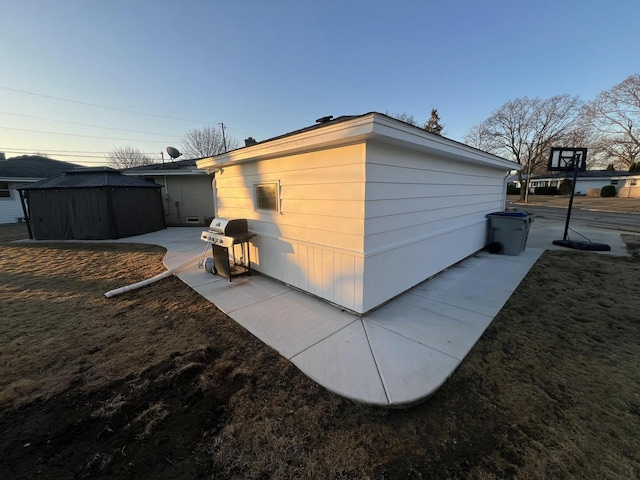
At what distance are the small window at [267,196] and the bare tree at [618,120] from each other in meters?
40.9

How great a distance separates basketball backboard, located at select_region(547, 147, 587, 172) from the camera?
825 cm

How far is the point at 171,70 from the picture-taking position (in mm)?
11422

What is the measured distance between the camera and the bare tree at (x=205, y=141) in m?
30.4

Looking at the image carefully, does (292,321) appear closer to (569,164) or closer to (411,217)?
(411,217)

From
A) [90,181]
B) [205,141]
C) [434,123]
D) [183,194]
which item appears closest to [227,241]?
[90,181]

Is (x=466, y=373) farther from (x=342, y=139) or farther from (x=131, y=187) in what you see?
(x=131, y=187)

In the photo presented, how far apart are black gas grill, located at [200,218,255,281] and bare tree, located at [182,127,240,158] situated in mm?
28698

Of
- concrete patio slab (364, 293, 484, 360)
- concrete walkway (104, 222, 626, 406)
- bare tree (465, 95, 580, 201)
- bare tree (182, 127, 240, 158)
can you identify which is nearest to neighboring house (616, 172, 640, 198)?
bare tree (465, 95, 580, 201)

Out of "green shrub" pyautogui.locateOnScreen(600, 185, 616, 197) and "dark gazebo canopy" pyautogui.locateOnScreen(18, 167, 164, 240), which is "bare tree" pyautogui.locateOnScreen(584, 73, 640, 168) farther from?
"dark gazebo canopy" pyautogui.locateOnScreen(18, 167, 164, 240)

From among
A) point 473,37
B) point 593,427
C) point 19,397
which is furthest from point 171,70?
point 593,427

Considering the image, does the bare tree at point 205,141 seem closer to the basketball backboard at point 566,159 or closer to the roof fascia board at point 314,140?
the roof fascia board at point 314,140

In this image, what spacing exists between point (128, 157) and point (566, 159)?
47.5 m

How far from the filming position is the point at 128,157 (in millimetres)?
37000

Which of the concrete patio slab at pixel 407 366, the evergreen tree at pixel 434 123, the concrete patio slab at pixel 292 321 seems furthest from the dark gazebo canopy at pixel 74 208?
the evergreen tree at pixel 434 123
